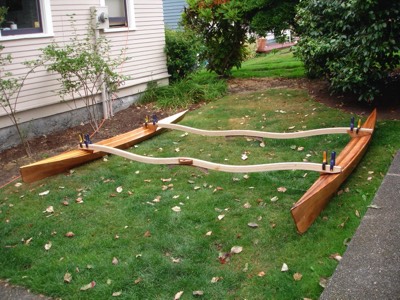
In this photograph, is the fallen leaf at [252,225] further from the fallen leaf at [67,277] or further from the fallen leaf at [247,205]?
the fallen leaf at [67,277]

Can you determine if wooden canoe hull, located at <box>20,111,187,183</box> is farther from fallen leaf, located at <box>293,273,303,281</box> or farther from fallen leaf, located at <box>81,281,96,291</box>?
fallen leaf, located at <box>293,273,303,281</box>

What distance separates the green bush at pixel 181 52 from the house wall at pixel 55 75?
22 centimetres

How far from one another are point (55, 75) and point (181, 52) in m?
3.90

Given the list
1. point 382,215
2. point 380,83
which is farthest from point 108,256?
point 380,83

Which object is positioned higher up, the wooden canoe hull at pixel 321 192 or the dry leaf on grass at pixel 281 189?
the wooden canoe hull at pixel 321 192

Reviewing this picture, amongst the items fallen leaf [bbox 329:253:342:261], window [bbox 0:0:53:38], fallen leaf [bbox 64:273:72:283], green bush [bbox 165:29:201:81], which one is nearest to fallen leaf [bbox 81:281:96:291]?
fallen leaf [bbox 64:273:72:283]

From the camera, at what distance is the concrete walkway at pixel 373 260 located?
295 cm

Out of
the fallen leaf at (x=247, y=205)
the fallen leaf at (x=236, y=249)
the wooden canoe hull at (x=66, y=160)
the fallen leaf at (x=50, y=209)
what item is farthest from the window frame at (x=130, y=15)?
the fallen leaf at (x=236, y=249)

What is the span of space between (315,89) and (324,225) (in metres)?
6.20

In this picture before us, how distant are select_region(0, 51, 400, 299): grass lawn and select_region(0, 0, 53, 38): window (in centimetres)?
296

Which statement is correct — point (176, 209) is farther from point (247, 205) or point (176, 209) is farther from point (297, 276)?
point (297, 276)

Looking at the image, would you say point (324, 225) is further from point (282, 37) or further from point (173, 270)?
point (282, 37)

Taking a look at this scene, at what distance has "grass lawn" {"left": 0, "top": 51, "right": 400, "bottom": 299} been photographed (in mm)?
3594

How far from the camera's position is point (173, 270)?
12.3 feet
